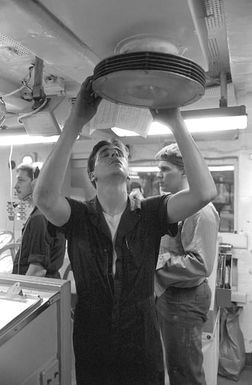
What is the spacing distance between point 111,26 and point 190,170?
0.56 meters

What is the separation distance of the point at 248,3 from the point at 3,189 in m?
4.32

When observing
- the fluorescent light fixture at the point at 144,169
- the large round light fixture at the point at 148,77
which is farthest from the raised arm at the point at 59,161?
the fluorescent light fixture at the point at 144,169

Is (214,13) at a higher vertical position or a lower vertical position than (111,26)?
higher

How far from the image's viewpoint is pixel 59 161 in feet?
4.07

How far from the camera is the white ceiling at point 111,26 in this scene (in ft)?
3.40

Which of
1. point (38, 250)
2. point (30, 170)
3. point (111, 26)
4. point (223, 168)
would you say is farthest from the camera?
point (223, 168)

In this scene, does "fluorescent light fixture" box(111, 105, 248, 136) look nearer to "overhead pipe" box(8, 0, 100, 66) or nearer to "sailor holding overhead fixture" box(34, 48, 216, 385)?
"overhead pipe" box(8, 0, 100, 66)

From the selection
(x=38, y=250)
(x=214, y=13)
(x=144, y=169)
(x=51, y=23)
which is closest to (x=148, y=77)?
(x=51, y=23)

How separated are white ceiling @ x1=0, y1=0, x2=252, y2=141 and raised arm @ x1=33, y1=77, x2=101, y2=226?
190mm

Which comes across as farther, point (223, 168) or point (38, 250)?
point (223, 168)

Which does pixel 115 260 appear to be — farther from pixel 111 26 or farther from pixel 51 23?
pixel 51 23

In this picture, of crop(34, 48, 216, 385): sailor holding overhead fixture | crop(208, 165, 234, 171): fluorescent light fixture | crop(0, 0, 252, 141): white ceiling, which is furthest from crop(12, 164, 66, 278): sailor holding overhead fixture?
crop(208, 165, 234, 171): fluorescent light fixture

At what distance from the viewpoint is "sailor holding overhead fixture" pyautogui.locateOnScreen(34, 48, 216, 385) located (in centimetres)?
125

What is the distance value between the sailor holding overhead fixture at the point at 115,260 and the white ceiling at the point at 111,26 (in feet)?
0.66
